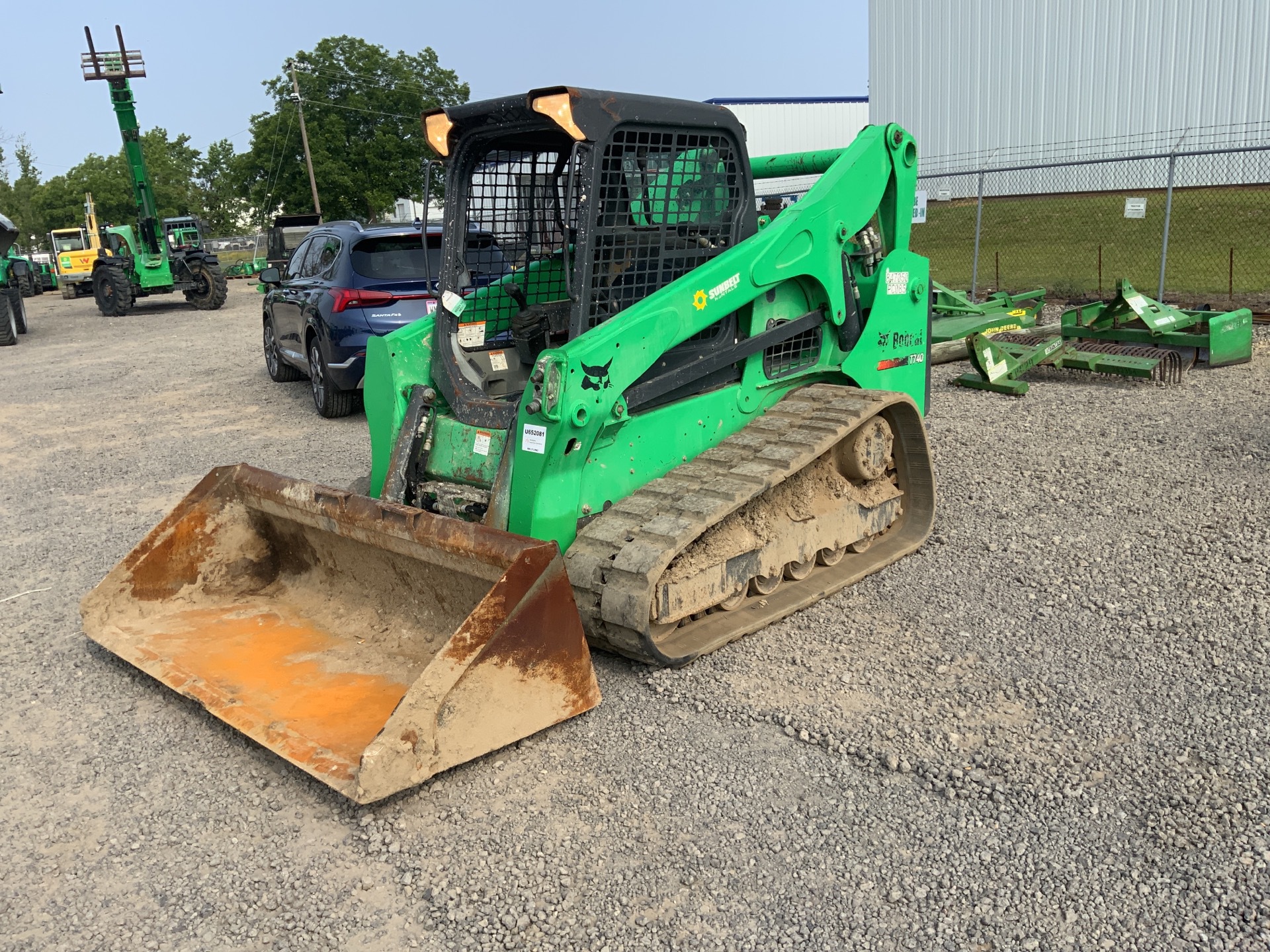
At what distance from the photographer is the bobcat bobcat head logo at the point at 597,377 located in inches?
167

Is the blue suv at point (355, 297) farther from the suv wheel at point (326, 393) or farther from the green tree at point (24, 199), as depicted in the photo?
the green tree at point (24, 199)

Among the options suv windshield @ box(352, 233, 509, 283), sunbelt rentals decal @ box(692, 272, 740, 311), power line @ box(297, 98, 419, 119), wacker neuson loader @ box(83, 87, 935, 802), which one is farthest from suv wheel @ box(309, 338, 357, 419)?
power line @ box(297, 98, 419, 119)

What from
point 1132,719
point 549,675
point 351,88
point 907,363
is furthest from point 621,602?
point 351,88

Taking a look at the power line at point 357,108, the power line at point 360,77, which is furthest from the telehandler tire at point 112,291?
the power line at point 360,77

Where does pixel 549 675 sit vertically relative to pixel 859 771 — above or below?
above

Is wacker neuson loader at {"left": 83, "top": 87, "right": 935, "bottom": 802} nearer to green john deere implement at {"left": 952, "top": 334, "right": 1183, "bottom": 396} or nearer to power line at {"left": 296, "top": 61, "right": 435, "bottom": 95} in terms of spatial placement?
green john deere implement at {"left": 952, "top": 334, "right": 1183, "bottom": 396}

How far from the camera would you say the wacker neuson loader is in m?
3.83

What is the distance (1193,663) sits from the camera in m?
4.24

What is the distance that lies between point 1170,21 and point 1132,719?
80.3 ft

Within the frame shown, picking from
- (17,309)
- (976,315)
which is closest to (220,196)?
(17,309)

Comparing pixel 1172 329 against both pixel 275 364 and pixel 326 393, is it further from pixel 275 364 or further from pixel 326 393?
pixel 275 364

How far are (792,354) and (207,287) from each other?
2319cm

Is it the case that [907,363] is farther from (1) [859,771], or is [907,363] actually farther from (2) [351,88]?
(2) [351,88]

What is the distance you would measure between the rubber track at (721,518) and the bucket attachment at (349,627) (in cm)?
36
